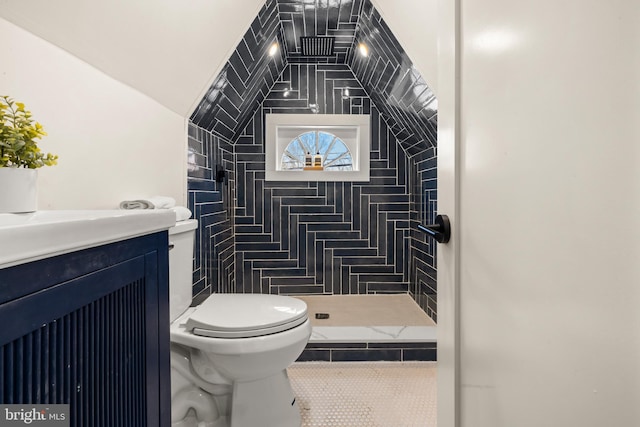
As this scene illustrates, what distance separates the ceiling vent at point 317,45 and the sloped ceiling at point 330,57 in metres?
0.05

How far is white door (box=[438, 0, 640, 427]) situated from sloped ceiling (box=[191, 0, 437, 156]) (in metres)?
1.47

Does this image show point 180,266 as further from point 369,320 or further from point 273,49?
point 273,49

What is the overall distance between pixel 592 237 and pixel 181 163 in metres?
1.86

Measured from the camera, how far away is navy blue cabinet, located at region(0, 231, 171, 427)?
37 centimetres

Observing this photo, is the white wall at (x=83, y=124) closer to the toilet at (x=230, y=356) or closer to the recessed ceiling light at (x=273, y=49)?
the toilet at (x=230, y=356)

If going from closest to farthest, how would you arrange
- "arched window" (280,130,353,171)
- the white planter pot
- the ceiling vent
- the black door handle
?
1. the white planter pot
2. the black door handle
3. the ceiling vent
4. "arched window" (280,130,353,171)

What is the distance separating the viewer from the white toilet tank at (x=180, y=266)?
1475 mm

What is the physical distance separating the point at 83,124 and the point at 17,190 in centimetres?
58

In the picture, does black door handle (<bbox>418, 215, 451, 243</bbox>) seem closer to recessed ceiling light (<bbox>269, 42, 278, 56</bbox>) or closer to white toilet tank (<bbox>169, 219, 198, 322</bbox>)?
white toilet tank (<bbox>169, 219, 198, 322</bbox>)

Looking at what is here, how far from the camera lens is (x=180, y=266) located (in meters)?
1.56

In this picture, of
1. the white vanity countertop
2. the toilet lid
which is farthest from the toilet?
the white vanity countertop

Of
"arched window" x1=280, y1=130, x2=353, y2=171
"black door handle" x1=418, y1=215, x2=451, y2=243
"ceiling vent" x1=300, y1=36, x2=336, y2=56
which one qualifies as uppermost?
"ceiling vent" x1=300, y1=36, x2=336, y2=56

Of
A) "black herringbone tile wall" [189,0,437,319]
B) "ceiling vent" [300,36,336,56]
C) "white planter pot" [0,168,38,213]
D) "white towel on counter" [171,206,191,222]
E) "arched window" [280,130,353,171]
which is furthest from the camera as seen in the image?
"arched window" [280,130,353,171]

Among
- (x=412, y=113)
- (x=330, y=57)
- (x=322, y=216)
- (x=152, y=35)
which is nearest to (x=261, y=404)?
(x=152, y=35)
